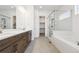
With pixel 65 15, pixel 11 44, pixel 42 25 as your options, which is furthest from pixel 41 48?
pixel 42 25

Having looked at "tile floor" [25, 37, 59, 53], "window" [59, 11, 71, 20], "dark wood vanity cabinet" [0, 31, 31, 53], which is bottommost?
"tile floor" [25, 37, 59, 53]

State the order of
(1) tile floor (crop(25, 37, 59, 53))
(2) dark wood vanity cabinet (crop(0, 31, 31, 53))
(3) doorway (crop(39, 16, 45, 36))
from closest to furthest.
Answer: (2) dark wood vanity cabinet (crop(0, 31, 31, 53)) < (1) tile floor (crop(25, 37, 59, 53)) < (3) doorway (crop(39, 16, 45, 36))

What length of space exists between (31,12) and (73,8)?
120 inches

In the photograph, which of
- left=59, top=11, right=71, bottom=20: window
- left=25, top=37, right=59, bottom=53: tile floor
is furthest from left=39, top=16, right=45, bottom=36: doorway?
left=25, top=37, right=59, bottom=53: tile floor

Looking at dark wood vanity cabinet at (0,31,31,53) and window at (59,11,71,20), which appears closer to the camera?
dark wood vanity cabinet at (0,31,31,53)

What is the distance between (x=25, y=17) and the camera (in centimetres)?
644

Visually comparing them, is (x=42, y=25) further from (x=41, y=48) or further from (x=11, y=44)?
(x=11, y=44)

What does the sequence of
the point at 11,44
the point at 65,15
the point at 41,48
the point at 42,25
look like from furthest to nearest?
the point at 42,25 < the point at 65,15 < the point at 41,48 < the point at 11,44

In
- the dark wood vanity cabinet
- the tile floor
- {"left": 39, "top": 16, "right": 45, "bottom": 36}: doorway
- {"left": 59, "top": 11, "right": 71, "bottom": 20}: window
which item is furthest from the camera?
{"left": 39, "top": 16, "right": 45, "bottom": 36}: doorway

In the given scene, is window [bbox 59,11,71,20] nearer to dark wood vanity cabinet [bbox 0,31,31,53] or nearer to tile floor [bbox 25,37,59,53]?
tile floor [bbox 25,37,59,53]

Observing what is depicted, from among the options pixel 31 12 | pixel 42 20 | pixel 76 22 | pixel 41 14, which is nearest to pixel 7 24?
pixel 76 22

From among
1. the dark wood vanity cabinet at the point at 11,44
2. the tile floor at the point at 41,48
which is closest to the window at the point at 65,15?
the tile floor at the point at 41,48

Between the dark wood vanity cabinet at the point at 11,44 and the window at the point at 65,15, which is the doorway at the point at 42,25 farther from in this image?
the dark wood vanity cabinet at the point at 11,44
